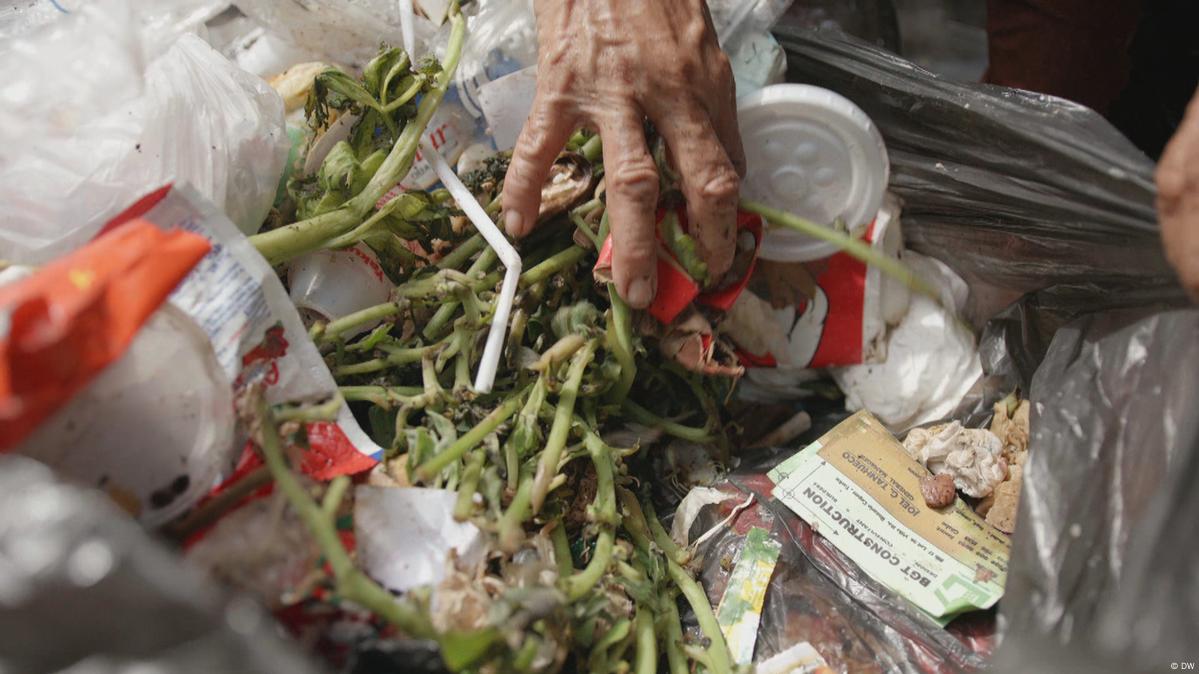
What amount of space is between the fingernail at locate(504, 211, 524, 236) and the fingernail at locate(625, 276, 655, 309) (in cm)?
13

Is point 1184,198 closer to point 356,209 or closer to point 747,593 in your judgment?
point 747,593

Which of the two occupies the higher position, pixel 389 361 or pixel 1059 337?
pixel 389 361

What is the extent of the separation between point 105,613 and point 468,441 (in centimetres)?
30

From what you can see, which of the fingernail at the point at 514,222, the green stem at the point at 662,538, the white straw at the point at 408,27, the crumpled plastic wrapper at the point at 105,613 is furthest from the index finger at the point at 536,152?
the crumpled plastic wrapper at the point at 105,613

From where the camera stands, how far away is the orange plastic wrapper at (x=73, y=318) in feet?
1.34

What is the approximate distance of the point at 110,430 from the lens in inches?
19.6

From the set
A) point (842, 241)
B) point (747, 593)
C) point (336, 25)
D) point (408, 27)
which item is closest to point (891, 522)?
point (747, 593)

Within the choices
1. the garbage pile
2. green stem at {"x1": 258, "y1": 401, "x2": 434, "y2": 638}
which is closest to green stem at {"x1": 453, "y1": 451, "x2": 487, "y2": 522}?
the garbage pile

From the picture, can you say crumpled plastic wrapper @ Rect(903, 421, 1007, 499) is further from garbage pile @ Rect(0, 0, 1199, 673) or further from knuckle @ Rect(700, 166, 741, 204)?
knuckle @ Rect(700, 166, 741, 204)

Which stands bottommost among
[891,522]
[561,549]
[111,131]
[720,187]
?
[891,522]

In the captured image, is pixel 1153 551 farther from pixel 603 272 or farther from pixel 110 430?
pixel 110 430

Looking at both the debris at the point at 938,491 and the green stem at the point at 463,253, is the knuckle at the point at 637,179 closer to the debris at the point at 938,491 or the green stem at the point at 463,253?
the green stem at the point at 463,253

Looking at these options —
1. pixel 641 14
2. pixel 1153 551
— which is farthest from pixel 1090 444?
pixel 641 14

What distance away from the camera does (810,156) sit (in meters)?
0.83
